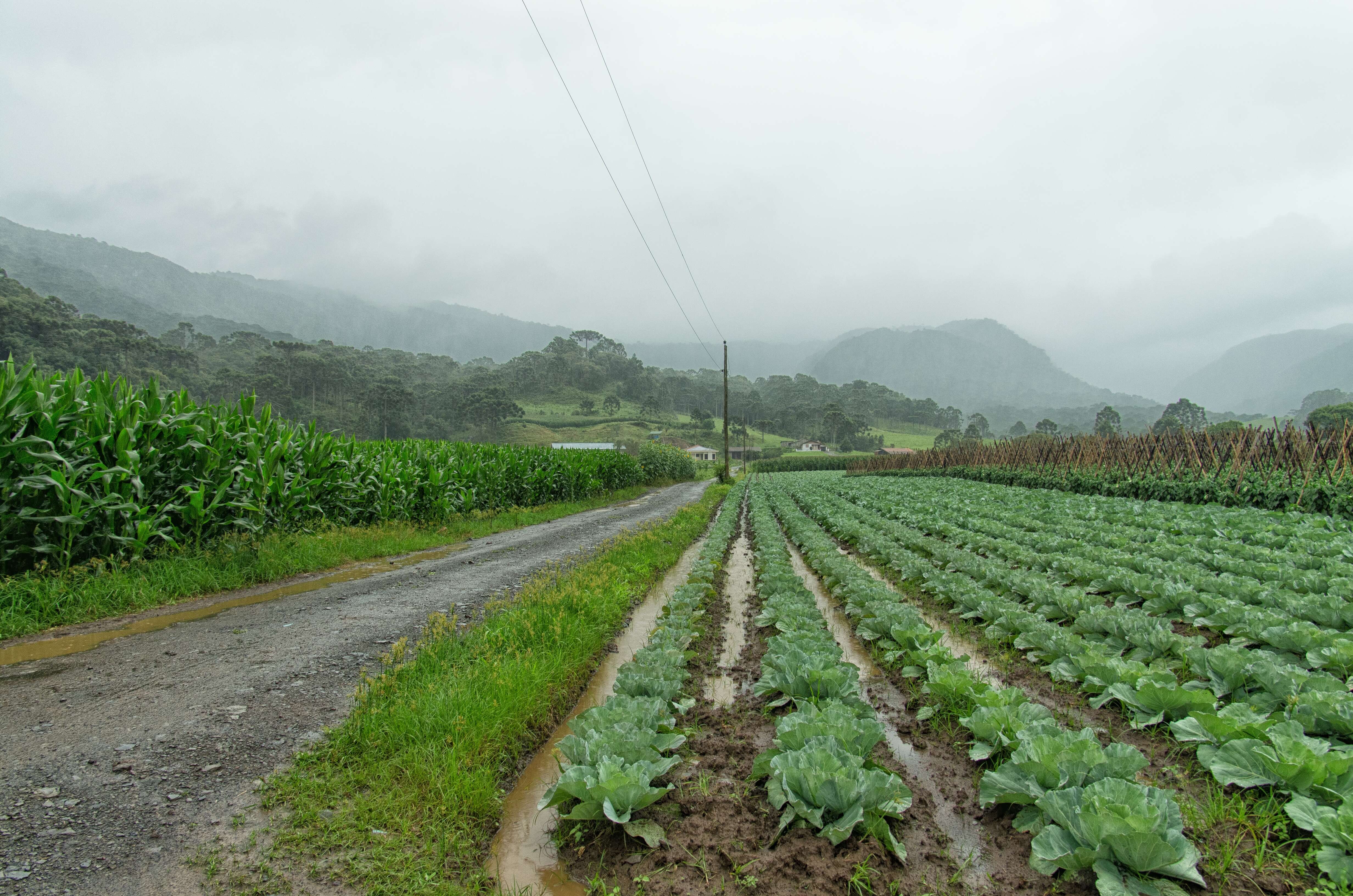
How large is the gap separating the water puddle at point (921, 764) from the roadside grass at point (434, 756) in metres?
2.41

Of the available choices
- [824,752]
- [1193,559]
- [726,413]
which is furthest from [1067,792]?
[726,413]

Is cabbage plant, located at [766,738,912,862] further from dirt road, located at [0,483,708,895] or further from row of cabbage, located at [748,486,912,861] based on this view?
dirt road, located at [0,483,708,895]

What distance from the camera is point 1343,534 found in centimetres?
875

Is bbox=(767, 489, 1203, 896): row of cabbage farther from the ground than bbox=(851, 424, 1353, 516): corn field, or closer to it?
closer to it

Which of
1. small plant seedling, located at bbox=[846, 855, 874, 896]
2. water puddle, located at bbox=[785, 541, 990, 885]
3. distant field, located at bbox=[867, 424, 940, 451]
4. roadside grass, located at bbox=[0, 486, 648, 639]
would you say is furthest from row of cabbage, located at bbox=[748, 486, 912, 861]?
distant field, located at bbox=[867, 424, 940, 451]

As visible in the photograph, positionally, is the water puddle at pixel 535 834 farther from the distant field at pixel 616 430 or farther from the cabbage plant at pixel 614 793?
the distant field at pixel 616 430

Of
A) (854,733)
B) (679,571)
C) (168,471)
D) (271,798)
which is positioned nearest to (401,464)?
(168,471)

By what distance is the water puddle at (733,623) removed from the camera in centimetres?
520

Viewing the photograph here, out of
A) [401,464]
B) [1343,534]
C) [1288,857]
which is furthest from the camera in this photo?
[401,464]

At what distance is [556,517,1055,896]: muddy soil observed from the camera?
8.90ft

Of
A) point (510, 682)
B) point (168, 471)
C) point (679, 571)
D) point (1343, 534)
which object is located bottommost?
point (679, 571)

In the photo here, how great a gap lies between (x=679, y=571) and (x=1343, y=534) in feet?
34.0

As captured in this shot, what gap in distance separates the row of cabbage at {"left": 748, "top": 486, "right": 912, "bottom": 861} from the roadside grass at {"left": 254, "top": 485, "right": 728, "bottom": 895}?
1597 mm

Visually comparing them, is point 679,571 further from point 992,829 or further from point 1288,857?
point 1288,857
